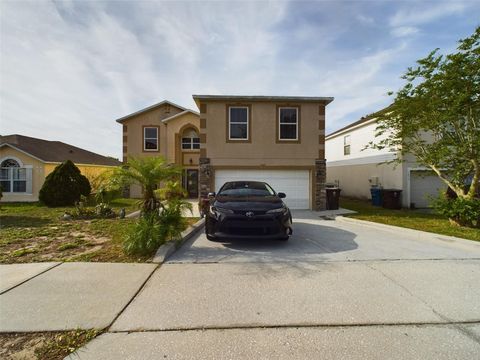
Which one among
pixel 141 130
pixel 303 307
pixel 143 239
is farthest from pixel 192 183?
pixel 303 307

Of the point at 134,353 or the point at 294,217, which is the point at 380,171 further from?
the point at 134,353

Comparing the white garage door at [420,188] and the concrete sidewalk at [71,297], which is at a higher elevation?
the white garage door at [420,188]

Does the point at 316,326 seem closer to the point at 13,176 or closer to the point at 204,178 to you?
the point at 204,178

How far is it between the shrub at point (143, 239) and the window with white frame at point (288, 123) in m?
7.91

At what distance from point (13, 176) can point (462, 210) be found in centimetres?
2245

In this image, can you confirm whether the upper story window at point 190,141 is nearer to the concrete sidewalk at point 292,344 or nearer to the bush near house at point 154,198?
the bush near house at point 154,198

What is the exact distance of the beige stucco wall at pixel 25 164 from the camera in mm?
15062

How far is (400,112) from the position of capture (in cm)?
870

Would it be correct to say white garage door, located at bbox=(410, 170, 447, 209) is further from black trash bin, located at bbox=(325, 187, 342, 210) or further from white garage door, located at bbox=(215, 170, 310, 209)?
white garage door, located at bbox=(215, 170, 310, 209)

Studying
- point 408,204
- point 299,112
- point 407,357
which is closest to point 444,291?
point 407,357

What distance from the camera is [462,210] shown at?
7316mm

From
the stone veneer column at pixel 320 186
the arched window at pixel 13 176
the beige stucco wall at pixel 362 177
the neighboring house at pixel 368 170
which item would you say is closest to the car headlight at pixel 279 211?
the stone veneer column at pixel 320 186

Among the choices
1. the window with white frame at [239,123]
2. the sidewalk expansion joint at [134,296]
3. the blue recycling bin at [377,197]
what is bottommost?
the sidewalk expansion joint at [134,296]

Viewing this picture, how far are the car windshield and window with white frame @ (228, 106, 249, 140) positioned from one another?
4.49m
